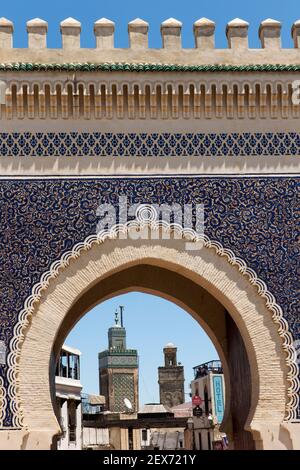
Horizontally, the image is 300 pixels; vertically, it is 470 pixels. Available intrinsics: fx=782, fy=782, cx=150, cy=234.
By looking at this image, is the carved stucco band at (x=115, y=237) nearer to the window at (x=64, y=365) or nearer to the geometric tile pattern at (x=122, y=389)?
the window at (x=64, y=365)

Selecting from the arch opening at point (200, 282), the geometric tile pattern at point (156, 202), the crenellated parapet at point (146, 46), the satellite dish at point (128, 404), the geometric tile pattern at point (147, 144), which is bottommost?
the satellite dish at point (128, 404)

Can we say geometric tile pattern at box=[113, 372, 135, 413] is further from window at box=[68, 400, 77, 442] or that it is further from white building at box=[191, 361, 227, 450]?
window at box=[68, 400, 77, 442]

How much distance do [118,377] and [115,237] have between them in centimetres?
2101

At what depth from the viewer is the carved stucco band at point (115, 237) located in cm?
516

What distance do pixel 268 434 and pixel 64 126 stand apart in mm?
2563

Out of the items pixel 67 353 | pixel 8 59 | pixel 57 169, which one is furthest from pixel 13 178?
pixel 67 353

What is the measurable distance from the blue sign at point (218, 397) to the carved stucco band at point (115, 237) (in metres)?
14.0

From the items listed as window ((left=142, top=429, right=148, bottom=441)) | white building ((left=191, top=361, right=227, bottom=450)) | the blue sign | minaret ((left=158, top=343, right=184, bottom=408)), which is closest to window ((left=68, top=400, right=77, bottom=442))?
white building ((left=191, top=361, right=227, bottom=450))

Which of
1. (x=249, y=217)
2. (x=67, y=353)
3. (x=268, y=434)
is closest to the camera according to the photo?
(x=268, y=434)

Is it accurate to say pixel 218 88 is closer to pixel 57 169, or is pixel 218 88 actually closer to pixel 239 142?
pixel 239 142

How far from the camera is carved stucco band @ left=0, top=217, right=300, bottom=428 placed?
516 centimetres

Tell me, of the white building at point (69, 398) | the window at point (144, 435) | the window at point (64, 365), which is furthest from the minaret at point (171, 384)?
the window at point (64, 365)

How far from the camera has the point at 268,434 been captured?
17.1ft

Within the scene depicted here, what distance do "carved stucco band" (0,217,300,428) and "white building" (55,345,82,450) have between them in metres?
9.18
